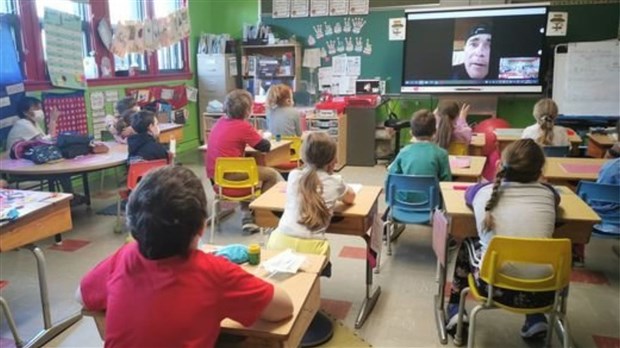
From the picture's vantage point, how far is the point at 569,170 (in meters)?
3.33

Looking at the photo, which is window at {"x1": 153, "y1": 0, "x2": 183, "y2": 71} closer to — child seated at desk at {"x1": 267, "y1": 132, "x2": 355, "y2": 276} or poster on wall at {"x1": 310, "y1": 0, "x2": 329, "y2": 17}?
poster on wall at {"x1": 310, "y1": 0, "x2": 329, "y2": 17}

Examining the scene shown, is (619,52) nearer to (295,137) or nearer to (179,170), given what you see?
(295,137)

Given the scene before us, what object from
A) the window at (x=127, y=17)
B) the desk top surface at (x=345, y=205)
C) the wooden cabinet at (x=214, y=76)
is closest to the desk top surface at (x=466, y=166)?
the desk top surface at (x=345, y=205)

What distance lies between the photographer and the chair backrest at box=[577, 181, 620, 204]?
2.96 meters

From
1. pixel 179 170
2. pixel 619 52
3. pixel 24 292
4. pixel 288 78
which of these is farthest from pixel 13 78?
pixel 619 52

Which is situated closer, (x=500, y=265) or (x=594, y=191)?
(x=500, y=265)

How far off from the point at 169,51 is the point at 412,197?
5302mm

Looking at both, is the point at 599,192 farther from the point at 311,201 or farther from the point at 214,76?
the point at 214,76

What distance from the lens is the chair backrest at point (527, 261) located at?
6.26ft

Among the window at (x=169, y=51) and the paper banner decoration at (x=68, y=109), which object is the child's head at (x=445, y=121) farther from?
→ the window at (x=169, y=51)

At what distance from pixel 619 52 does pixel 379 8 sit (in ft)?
9.99

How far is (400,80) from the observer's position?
7.00m

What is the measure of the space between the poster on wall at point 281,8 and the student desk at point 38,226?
17.9 ft

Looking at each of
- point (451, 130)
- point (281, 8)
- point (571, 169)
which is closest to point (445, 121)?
point (451, 130)
